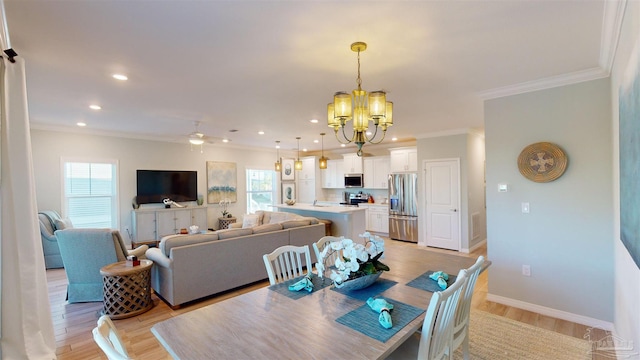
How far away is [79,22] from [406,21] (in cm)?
218

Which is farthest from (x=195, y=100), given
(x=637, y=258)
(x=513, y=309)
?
(x=513, y=309)

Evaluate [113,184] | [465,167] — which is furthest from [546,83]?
[113,184]

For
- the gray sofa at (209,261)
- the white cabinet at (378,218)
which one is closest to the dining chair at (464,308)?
the gray sofa at (209,261)

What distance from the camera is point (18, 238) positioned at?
194 cm

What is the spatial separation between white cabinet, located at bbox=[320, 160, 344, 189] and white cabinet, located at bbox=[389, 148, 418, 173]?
1943 millimetres

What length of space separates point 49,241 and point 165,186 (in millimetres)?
2319

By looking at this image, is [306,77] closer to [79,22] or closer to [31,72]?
[79,22]

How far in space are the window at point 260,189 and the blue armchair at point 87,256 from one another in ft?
16.1

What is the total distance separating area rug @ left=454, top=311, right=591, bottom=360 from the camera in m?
2.38

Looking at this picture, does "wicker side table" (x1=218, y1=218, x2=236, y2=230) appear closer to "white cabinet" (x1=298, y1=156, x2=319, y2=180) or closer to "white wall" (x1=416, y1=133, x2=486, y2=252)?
"white cabinet" (x1=298, y1=156, x2=319, y2=180)

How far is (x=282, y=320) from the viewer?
4.83 ft

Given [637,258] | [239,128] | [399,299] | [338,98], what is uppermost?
[239,128]

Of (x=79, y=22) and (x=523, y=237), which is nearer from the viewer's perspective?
(x=79, y=22)

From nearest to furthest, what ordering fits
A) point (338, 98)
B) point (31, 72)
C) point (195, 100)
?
point (338, 98) < point (31, 72) < point (195, 100)
